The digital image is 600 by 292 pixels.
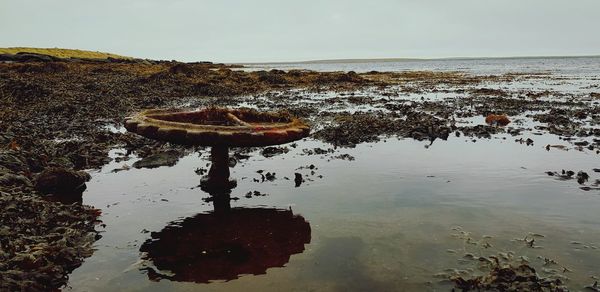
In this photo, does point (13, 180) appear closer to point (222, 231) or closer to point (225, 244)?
point (222, 231)

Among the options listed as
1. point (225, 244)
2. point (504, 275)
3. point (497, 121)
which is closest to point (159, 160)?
point (225, 244)

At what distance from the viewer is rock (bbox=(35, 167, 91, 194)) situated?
678 centimetres

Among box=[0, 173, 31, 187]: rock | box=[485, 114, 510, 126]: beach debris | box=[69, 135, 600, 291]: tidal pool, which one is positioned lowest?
box=[69, 135, 600, 291]: tidal pool

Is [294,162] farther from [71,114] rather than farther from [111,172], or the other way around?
[71,114]

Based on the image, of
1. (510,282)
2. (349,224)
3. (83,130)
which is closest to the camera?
(510,282)

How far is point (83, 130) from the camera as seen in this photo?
1236cm

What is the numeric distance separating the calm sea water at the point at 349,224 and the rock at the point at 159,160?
0.26 metres

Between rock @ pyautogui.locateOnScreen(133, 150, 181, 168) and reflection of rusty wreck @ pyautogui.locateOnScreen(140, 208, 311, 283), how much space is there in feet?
10.7

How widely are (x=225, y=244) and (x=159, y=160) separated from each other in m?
4.68


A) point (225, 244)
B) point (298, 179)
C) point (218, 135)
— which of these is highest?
point (218, 135)

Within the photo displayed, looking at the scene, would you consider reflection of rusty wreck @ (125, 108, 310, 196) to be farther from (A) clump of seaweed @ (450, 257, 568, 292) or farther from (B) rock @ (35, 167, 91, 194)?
(A) clump of seaweed @ (450, 257, 568, 292)

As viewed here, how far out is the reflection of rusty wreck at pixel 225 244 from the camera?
14.0 ft

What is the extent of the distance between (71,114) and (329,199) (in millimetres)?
11985

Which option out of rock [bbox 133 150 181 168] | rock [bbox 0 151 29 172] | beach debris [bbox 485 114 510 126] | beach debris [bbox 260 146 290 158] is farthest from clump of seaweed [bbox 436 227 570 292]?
beach debris [bbox 485 114 510 126]
